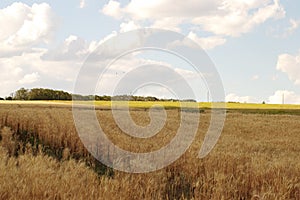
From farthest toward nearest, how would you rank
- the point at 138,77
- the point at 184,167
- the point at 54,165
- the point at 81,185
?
the point at 138,77 < the point at 184,167 < the point at 54,165 < the point at 81,185

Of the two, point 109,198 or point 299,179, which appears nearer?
point 109,198

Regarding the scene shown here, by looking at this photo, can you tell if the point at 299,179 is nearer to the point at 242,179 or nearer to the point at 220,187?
the point at 242,179

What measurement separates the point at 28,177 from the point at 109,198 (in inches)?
49.1

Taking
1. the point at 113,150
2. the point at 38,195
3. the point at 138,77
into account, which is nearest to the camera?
the point at 38,195

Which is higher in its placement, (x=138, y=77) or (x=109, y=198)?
(x=138, y=77)

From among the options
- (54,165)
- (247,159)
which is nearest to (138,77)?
(247,159)

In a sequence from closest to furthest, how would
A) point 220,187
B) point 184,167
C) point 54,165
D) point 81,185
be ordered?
point 81,185 < point 220,187 < point 54,165 < point 184,167

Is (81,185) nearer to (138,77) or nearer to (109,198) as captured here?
(109,198)

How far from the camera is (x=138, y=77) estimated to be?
1767 cm

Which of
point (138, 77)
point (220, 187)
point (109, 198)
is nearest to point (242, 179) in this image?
point (220, 187)

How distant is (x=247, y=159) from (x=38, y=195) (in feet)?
16.5

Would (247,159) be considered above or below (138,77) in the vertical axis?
below

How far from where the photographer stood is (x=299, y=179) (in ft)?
23.2

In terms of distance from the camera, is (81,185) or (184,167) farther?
(184,167)
